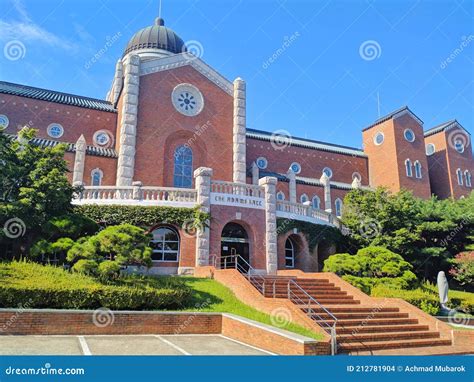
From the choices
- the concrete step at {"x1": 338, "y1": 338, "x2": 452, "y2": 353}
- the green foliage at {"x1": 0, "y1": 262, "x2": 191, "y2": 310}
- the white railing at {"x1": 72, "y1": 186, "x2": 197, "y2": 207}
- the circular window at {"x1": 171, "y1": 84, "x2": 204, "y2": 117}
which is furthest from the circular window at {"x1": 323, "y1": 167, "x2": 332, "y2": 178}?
the green foliage at {"x1": 0, "y1": 262, "x2": 191, "y2": 310}

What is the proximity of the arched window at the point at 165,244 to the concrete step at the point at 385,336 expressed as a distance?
414 inches

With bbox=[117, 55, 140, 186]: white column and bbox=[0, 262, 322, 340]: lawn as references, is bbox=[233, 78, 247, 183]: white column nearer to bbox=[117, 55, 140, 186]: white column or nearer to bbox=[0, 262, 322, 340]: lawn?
bbox=[117, 55, 140, 186]: white column

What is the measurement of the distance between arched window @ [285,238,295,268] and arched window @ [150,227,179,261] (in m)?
6.59

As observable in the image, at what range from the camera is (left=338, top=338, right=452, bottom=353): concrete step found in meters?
10.4

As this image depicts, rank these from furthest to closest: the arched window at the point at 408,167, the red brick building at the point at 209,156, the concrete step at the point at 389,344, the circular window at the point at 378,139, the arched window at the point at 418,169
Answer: the circular window at the point at 378,139 → the arched window at the point at 418,169 → the arched window at the point at 408,167 → the red brick building at the point at 209,156 → the concrete step at the point at 389,344

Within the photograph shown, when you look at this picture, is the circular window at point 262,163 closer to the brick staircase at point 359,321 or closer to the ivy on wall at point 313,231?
the ivy on wall at point 313,231

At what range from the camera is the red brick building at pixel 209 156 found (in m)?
20.3

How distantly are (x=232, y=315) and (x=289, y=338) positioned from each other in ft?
10.6

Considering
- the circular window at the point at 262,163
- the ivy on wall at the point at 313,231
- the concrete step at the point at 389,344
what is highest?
the circular window at the point at 262,163

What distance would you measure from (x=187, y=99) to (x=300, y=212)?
12156 millimetres

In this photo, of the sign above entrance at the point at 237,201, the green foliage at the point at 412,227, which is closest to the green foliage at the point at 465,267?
the green foliage at the point at 412,227

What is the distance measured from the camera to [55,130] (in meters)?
29.6

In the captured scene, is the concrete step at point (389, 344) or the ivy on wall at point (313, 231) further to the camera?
the ivy on wall at point (313, 231)
